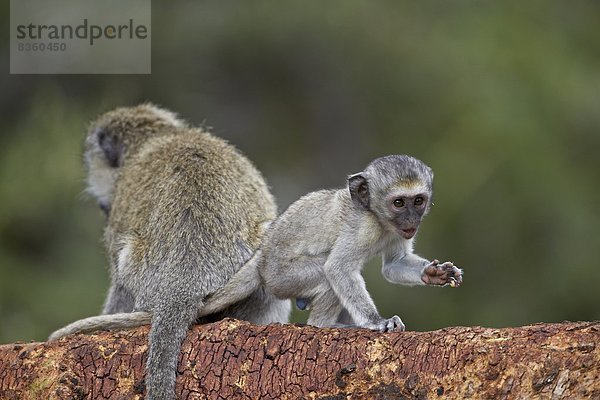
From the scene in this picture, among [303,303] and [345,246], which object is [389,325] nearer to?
[345,246]

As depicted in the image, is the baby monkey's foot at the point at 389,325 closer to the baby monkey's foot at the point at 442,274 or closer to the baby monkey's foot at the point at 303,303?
the baby monkey's foot at the point at 442,274

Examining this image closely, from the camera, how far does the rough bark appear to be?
5.52m

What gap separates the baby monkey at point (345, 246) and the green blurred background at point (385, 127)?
7.57 m

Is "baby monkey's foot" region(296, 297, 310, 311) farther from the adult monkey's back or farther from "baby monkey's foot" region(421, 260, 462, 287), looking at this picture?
"baby monkey's foot" region(421, 260, 462, 287)

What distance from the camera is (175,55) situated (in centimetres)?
1852

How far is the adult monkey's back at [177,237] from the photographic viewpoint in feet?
21.9

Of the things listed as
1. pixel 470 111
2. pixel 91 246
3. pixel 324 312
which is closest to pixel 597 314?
pixel 470 111

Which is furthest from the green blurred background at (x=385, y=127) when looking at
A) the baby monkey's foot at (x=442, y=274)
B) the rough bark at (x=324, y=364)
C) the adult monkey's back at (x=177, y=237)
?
the baby monkey's foot at (x=442, y=274)

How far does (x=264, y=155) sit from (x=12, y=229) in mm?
3853

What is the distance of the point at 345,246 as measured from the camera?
6.73m

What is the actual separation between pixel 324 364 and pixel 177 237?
1.70m

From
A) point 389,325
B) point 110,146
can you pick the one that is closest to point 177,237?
point 389,325

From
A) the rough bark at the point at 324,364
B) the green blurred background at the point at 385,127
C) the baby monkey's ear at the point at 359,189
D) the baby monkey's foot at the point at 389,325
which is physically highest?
the green blurred background at the point at 385,127

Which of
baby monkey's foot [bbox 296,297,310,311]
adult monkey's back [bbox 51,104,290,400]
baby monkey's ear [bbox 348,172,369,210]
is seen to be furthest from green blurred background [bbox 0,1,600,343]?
baby monkey's ear [bbox 348,172,369,210]
